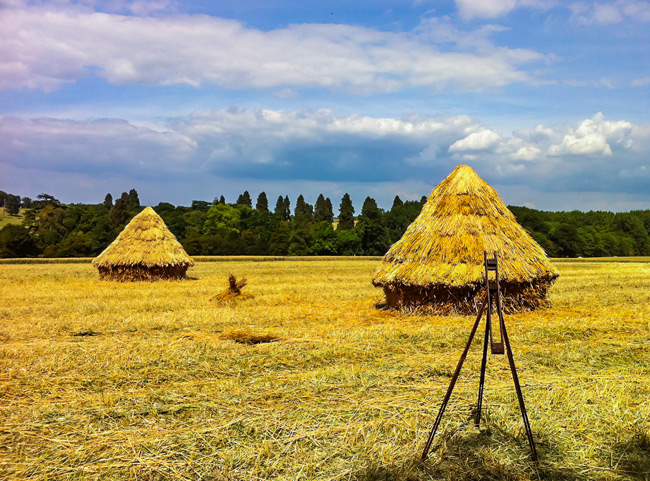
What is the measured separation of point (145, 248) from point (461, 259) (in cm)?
1667

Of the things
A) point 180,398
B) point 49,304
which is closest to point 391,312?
point 180,398

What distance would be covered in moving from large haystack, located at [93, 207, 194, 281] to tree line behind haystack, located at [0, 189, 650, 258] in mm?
40868

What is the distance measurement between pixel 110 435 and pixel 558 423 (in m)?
4.74

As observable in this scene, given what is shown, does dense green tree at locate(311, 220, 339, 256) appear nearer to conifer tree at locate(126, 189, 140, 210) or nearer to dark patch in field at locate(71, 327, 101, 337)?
conifer tree at locate(126, 189, 140, 210)

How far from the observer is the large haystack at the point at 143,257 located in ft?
75.8

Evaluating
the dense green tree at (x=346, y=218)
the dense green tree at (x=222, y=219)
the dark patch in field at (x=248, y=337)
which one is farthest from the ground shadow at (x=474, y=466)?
the dense green tree at (x=222, y=219)

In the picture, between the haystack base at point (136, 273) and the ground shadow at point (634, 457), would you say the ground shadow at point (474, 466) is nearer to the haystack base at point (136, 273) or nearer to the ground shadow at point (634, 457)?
the ground shadow at point (634, 457)

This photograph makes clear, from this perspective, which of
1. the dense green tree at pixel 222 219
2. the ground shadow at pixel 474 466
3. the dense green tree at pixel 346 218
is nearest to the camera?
the ground shadow at pixel 474 466

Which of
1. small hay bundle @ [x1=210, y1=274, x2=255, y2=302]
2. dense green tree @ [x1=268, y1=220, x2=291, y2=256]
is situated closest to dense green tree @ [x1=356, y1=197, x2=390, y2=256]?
dense green tree @ [x1=268, y1=220, x2=291, y2=256]

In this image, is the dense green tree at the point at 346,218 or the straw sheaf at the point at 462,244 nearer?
the straw sheaf at the point at 462,244

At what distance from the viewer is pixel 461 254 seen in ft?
41.9

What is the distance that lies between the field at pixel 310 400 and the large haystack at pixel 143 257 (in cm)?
1181

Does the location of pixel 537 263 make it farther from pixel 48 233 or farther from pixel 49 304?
pixel 48 233

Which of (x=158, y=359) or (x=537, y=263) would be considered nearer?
(x=158, y=359)
